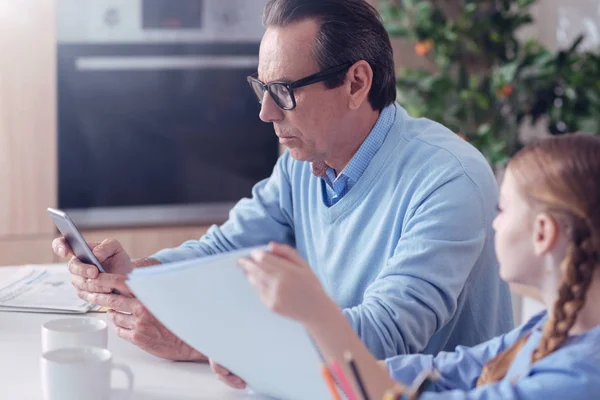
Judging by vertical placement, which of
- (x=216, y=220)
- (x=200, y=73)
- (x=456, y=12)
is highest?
(x=456, y=12)

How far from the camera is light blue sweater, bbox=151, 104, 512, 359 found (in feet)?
4.20

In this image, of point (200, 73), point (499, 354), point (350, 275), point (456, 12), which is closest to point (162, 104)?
point (200, 73)

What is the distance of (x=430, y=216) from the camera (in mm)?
1377

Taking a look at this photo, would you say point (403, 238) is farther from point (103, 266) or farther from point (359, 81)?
point (103, 266)

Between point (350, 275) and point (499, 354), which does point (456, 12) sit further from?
point (499, 354)

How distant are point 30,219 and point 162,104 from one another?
2.02 feet

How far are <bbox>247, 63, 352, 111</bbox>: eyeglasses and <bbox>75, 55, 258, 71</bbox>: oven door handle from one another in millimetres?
1571

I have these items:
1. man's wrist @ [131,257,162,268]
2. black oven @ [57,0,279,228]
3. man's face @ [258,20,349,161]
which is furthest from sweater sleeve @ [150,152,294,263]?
black oven @ [57,0,279,228]

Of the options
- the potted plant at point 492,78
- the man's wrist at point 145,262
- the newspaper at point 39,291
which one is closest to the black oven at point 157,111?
the potted plant at point 492,78

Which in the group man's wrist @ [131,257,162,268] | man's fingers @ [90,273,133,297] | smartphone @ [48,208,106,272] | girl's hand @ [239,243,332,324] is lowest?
man's wrist @ [131,257,162,268]

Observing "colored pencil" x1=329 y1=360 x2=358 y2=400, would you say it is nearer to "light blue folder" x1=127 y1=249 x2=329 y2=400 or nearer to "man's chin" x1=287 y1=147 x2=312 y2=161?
"light blue folder" x1=127 y1=249 x2=329 y2=400

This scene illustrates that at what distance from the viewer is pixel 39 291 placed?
5.39 ft

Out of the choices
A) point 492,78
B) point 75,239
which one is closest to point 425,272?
point 75,239

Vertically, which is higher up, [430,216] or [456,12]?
[456,12]
